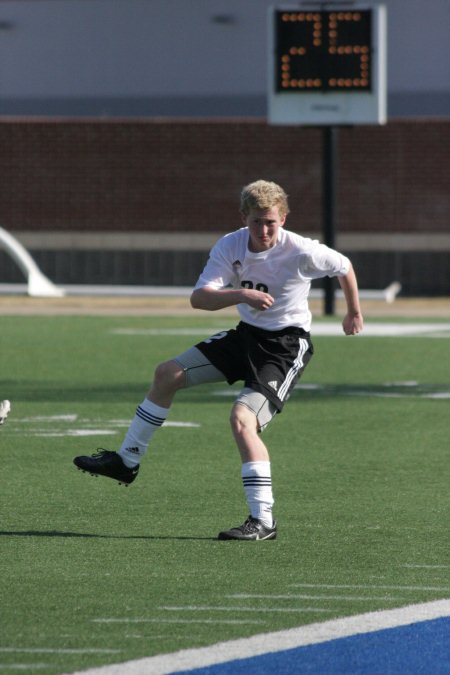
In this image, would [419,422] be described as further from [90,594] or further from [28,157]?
[28,157]

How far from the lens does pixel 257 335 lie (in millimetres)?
8453

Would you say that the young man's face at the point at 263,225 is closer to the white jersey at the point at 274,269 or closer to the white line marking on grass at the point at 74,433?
the white jersey at the point at 274,269

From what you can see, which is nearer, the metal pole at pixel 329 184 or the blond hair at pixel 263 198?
the blond hair at pixel 263 198

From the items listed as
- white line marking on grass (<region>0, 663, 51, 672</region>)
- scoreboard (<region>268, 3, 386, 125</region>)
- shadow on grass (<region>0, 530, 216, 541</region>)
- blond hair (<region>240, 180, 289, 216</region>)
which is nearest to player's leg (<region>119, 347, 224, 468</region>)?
shadow on grass (<region>0, 530, 216, 541</region>)

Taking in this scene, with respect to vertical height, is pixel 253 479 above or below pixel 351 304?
below

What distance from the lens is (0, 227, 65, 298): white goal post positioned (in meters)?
32.5

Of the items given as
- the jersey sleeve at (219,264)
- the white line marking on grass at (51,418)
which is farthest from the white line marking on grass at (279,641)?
the white line marking on grass at (51,418)

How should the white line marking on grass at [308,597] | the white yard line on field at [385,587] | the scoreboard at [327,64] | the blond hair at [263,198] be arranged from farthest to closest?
1. the scoreboard at [327,64]
2. the blond hair at [263,198]
3. the white yard line on field at [385,587]
4. the white line marking on grass at [308,597]

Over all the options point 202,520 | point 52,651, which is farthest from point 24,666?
point 202,520

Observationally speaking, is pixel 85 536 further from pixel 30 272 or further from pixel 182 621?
pixel 30 272

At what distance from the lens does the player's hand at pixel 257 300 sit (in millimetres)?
7953

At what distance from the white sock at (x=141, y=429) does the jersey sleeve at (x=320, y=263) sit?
1.02 metres

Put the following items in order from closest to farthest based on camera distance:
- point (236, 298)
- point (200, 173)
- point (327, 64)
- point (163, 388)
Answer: point (236, 298)
point (163, 388)
point (327, 64)
point (200, 173)

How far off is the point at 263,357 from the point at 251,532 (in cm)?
88
